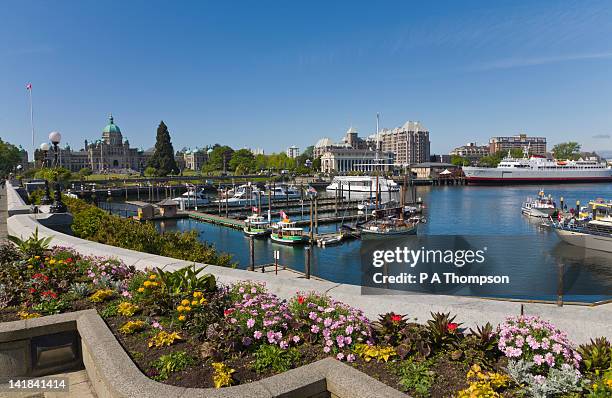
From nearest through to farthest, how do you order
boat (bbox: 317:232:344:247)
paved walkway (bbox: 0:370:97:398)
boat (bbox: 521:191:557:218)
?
1. paved walkway (bbox: 0:370:97:398)
2. boat (bbox: 317:232:344:247)
3. boat (bbox: 521:191:557:218)

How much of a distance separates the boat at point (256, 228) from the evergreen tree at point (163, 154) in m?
97.6

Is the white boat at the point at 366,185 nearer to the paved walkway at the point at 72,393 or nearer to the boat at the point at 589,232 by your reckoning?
the boat at the point at 589,232

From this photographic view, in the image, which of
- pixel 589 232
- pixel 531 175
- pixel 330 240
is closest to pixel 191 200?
pixel 330 240

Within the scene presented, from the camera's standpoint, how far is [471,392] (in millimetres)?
3988

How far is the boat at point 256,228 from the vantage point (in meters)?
48.4

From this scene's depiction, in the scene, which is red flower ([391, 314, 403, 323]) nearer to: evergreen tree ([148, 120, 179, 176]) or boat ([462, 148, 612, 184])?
evergreen tree ([148, 120, 179, 176])

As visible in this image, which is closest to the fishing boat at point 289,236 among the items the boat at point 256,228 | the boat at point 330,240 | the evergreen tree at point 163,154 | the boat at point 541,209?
the boat at point 330,240

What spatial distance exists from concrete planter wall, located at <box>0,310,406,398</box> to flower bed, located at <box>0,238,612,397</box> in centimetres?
28

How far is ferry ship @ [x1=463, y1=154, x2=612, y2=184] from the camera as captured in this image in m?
148

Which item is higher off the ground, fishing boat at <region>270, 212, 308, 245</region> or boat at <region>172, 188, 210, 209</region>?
boat at <region>172, 188, 210, 209</region>

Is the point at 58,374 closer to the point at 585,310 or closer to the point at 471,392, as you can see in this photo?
the point at 471,392

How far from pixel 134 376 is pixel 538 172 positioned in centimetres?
16632

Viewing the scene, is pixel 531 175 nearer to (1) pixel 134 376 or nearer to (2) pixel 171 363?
(2) pixel 171 363

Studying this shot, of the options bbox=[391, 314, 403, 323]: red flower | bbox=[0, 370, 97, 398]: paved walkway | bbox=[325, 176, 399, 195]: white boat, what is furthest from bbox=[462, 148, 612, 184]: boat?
bbox=[0, 370, 97, 398]: paved walkway
